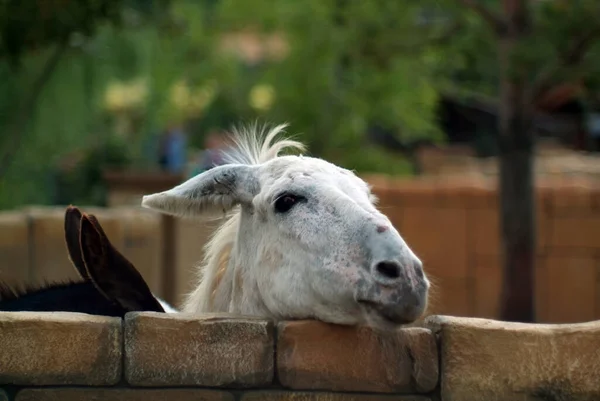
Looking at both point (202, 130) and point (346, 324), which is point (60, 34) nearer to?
point (346, 324)

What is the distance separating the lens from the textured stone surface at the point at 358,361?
11.6ft

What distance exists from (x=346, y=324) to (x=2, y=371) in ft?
3.55

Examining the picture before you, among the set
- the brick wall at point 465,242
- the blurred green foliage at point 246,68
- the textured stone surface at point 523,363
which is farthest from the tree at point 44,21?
the brick wall at point 465,242

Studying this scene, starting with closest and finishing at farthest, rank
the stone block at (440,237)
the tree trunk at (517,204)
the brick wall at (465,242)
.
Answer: the tree trunk at (517,204), the brick wall at (465,242), the stone block at (440,237)

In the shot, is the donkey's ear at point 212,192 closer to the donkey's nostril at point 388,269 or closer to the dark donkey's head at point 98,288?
the dark donkey's head at point 98,288

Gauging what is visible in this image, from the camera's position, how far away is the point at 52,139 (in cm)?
1173

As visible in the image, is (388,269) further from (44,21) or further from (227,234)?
(44,21)

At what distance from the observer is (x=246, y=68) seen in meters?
20.2

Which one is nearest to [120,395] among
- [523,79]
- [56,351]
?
[56,351]

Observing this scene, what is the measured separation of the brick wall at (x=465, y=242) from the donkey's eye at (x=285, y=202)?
6.32 m

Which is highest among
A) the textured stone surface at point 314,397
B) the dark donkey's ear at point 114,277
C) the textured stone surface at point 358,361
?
the dark donkey's ear at point 114,277

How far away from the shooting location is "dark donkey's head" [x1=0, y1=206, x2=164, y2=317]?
13.5 ft

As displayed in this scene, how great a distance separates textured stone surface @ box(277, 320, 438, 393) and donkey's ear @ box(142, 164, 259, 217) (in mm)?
834

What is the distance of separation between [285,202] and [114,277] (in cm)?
72
